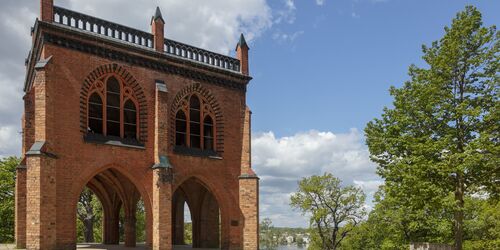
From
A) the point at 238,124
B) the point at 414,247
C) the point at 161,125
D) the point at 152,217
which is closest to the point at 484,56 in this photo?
the point at 414,247

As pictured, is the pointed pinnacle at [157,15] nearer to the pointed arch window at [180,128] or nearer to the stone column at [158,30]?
the stone column at [158,30]

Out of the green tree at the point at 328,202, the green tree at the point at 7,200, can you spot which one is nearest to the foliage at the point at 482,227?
the green tree at the point at 328,202

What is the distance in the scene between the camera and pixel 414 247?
59.8ft

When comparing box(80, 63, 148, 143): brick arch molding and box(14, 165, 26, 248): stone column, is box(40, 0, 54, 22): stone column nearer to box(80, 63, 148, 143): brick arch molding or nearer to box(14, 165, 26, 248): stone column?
box(80, 63, 148, 143): brick arch molding

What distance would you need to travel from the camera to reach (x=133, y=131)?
2164 centimetres

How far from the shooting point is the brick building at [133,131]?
18.7 m

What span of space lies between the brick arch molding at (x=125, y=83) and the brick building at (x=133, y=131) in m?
0.04

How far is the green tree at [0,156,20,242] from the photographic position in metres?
38.1

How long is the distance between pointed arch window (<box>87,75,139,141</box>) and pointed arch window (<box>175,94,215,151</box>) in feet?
7.84

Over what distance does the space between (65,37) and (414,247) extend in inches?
652

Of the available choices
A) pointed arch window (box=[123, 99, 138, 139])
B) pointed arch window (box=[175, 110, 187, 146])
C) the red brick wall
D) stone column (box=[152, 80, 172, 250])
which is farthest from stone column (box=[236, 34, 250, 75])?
pointed arch window (box=[123, 99, 138, 139])

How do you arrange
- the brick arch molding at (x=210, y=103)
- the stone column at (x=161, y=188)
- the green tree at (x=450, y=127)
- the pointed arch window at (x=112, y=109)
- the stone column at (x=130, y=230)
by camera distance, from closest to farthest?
the green tree at (x=450, y=127)
the stone column at (x=161, y=188)
the pointed arch window at (x=112, y=109)
the brick arch molding at (x=210, y=103)
the stone column at (x=130, y=230)

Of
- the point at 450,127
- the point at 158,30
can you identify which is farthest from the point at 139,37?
the point at 450,127

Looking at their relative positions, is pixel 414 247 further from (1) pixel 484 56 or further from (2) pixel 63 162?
(2) pixel 63 162
